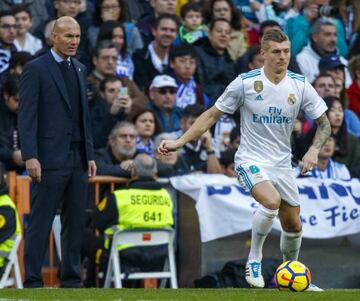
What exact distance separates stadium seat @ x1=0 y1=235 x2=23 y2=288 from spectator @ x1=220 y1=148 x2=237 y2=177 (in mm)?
2983

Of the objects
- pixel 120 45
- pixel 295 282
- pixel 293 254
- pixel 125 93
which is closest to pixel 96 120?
pixel 125 93

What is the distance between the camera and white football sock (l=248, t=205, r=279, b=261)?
11.0 metres

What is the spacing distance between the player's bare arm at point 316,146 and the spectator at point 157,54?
17.9 feet

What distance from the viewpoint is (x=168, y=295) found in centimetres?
987

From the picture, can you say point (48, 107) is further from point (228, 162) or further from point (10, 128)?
point (228, 162)

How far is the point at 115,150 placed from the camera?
14.2 m

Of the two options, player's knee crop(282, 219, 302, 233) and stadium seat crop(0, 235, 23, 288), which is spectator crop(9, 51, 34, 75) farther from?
player's knee crop(282, 219, 302, 233)

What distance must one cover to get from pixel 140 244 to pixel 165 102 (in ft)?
9.92

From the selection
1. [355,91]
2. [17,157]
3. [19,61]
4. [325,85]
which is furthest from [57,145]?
[355,91]

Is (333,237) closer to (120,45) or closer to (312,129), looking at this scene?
(312,129)

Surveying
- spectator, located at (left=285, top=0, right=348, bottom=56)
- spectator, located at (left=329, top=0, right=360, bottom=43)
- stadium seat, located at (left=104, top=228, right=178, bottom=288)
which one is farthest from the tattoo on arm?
spectator, located at (left=329, top=0, right=360, bottom=43)

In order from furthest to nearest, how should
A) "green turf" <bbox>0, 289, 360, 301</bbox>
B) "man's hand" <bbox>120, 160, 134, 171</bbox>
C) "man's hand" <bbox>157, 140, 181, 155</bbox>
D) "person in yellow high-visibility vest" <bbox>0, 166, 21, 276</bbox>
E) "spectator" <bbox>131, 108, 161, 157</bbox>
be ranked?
"spectator" <bbox>131, 108, 161, 157</bbox>
"man's hand" <bbox>120, 160, 134, 171</bbox>
"person in yellow high-visibility vest" <bbox>0, 166, 21, 276</bbox>
"man's hand" <bbox>157, 140, 181, 155</bbox>
"green turf" <bbox>0, 289, 360, 301</bbox>

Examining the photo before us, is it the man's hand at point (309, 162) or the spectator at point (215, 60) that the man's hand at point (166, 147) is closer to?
the man's hand at point (309, 162)

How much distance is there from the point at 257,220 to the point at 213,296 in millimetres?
1467
